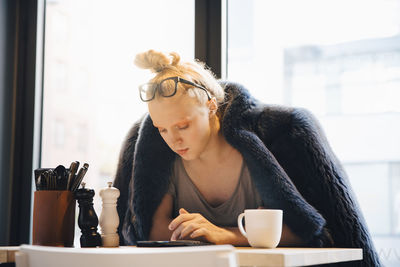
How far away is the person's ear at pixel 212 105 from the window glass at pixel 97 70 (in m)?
0.43

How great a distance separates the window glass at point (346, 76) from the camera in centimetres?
170

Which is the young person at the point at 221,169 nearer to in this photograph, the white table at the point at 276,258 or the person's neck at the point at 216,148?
the person's neck at the point at 216,148

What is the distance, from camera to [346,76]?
1795 millimetres

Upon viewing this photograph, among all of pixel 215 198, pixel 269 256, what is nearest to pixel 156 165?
pixel 215 198

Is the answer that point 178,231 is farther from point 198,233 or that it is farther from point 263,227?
point 263,227

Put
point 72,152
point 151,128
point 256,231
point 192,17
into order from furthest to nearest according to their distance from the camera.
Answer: point 72,152
point 192,17
point 151,128
point 256,231

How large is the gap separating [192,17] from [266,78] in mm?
419

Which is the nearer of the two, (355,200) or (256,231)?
(256,231)

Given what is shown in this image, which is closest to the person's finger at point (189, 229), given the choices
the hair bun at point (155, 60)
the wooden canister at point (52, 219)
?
the wooden canister at point (52, 219)

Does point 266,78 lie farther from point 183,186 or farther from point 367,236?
point 367,236

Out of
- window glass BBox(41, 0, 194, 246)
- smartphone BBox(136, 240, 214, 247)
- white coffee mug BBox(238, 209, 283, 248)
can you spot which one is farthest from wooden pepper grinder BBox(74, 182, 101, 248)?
window glass BBox(41, 0, 194, 246)

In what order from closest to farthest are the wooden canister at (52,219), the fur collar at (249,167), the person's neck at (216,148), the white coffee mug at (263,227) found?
1. the white coffee mug at (263,227)
2. the wooden canister at (52,219)
3. the fur collar at (249,167)
4. the person's neck at (216,148)

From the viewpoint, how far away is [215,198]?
179 centimetres

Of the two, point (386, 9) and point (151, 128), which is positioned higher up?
point (386, 9)
